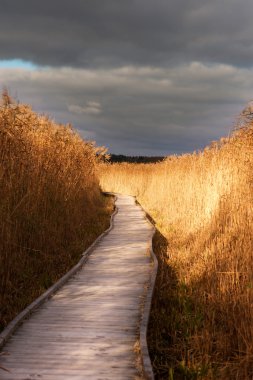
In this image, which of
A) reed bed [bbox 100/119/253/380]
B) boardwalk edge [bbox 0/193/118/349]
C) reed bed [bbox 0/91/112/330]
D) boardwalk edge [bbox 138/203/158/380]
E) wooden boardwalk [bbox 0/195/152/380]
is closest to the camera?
boardwalk edge [bbox 138/203/158/380]

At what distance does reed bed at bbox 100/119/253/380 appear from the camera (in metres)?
4.38

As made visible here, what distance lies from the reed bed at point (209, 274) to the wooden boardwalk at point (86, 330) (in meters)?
0.33

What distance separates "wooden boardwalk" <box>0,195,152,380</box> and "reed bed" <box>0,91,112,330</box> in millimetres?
449

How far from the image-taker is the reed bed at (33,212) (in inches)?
249

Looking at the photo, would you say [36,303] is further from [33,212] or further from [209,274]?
[33,212]

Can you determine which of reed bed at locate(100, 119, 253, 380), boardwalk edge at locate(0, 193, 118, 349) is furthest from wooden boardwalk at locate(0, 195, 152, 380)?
reed bed at locate(100, 119, 253, 380)

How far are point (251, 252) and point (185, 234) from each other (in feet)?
12.1

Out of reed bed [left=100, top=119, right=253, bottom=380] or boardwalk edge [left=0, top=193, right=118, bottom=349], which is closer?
reed bed [left=100, top=119, right=253, bottom=380]

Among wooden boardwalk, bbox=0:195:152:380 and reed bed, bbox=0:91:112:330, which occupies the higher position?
reed bed, bbox=0:91:112:330

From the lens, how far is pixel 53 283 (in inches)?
262

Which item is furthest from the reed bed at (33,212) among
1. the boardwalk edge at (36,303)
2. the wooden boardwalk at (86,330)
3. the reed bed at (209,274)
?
the reed bed at (209,274)

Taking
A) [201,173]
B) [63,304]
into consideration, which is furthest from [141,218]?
[63,304]

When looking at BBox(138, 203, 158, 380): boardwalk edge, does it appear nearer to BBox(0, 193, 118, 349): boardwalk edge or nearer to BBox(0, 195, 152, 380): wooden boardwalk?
BBox(0, 195, 152, 380): wooden boardwalk

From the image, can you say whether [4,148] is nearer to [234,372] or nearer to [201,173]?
[234,372]
